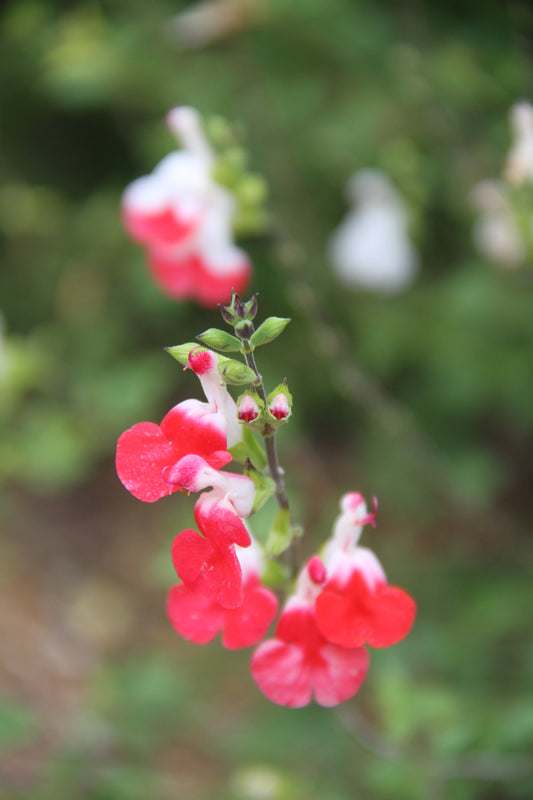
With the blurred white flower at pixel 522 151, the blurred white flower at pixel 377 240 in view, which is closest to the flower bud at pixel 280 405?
the blurred white flower at pixel 522 151

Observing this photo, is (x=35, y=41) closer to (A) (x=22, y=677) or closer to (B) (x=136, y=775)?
(A) (x=22, y=677)

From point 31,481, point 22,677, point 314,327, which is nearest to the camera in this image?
point 314,327

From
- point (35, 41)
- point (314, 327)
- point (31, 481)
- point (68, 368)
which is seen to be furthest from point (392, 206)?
point (31, 481)

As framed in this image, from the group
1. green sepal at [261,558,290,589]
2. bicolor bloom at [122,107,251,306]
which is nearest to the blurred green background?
bicolor bloom at [122,107,251,306]

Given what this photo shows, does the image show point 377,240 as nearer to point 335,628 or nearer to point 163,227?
point 163,227

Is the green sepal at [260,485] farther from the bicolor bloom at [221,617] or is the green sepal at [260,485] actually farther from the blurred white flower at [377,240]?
the blurred white flower at [377,240]

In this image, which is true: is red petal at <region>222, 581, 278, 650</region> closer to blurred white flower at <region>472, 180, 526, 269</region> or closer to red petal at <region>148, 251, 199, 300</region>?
red petal at <region>148, 251, 199, 300</region>
